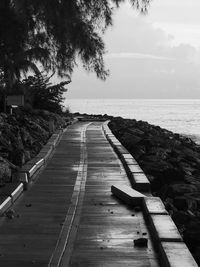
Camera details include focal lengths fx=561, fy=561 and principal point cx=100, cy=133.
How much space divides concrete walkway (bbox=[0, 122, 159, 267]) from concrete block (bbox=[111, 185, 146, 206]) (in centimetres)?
12

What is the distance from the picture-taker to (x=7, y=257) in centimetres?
685

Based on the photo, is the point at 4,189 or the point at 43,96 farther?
the point at 43,96

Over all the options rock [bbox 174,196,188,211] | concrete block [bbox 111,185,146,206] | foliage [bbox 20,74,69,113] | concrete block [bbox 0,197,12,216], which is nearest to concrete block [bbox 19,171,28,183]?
concrete block [bbox 0,197,12,216]

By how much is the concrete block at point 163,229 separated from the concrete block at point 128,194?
4.00 ft

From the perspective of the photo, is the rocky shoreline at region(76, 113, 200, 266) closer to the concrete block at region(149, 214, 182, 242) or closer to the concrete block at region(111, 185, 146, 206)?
the concrete block at region(149, 214, 182, 242)

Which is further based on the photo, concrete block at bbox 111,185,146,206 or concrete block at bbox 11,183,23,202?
concrete block at bbox 11,183,23,202

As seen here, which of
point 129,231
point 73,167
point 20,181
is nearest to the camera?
point 129,231

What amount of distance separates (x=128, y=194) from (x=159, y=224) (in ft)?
6.82

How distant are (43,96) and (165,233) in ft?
93.7

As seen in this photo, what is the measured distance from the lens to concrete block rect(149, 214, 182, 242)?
7090 millimetres

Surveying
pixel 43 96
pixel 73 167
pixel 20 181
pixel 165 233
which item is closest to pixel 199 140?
pixel 43 96

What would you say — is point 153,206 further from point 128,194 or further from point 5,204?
point 5,204

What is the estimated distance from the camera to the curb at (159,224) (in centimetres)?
637

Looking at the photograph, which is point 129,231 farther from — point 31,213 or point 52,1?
point 52,1
